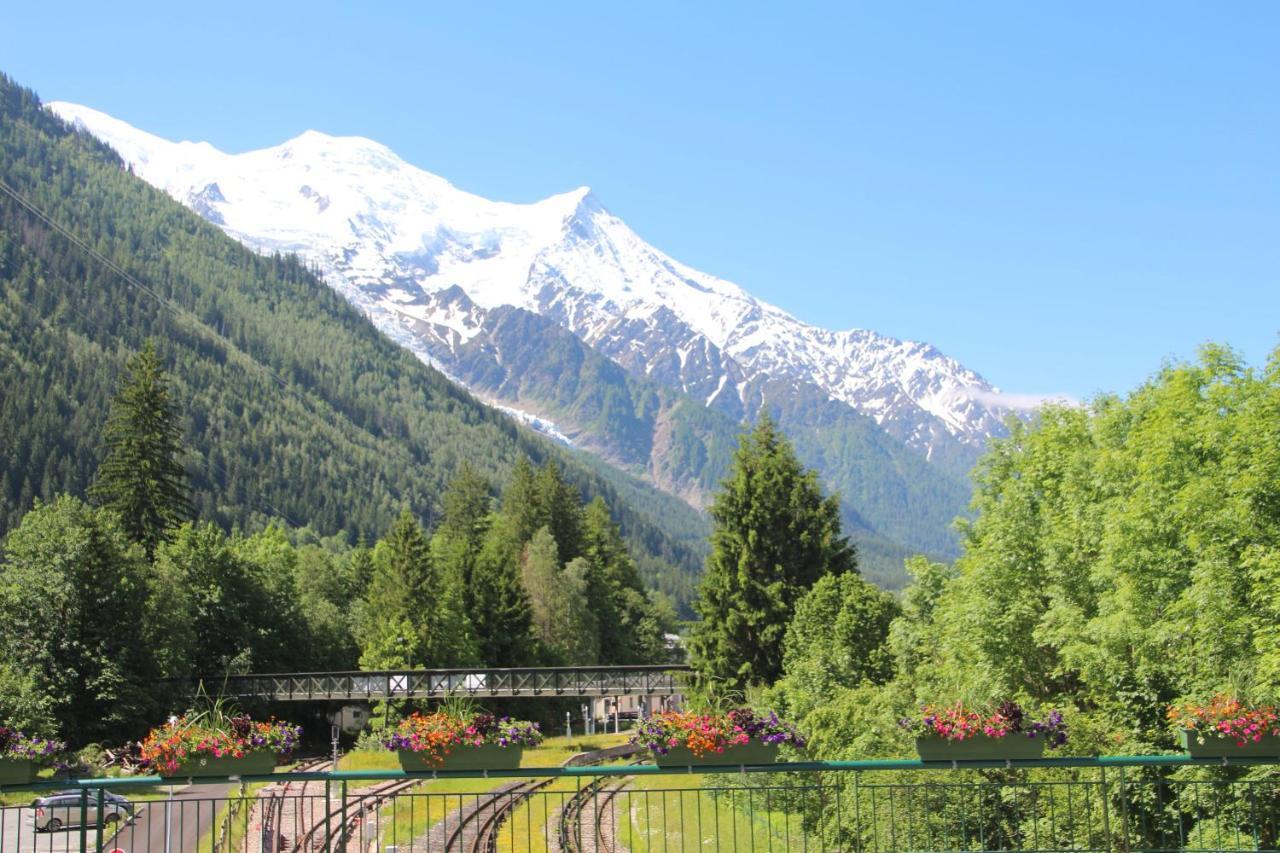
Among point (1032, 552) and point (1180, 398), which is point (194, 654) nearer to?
point (1032, 552)

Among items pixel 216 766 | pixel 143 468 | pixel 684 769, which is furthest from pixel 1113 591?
pixel 143 468

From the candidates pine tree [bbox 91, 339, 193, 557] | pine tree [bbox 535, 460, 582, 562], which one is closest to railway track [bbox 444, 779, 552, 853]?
pine tree [bbox 91, 339, 193, 557]

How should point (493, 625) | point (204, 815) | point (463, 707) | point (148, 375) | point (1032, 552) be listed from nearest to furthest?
1. point (463, 707)
2. point (1032, 552)
3. point (204, 815)
4. point (148, 375)
5. point (493, 625)

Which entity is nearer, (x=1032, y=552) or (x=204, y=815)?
(x=1032, y=552)

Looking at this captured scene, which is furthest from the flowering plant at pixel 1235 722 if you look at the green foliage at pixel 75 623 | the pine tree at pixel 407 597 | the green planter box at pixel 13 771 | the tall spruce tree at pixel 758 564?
the pine tree at pixel 407 597

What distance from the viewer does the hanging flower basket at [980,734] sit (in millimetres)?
16578

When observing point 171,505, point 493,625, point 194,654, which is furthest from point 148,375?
point 493,625

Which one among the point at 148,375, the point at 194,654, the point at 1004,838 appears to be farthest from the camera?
the point at 148,375

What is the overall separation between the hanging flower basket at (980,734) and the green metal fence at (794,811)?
0.74 ft

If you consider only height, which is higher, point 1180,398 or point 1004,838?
point 1180,398

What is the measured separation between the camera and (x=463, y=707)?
17.3m

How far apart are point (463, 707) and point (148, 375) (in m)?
68.8

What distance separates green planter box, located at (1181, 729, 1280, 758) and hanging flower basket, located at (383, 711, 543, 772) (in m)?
8.39

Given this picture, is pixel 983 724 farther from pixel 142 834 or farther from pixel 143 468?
pixel 143 468
